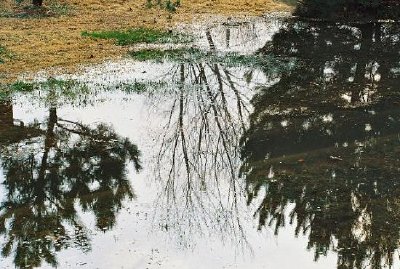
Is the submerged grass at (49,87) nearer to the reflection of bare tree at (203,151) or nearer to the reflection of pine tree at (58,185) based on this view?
the reflection of pine tree at (58,185)

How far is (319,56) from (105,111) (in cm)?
649

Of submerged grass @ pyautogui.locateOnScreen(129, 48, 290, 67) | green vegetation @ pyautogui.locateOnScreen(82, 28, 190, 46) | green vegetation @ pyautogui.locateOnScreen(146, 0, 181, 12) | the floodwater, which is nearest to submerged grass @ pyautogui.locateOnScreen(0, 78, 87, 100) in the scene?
the floodwater

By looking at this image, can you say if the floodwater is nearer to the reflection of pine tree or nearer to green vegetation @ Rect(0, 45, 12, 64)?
the reflection of pine tree

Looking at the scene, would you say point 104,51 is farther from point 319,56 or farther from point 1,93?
point 319,56

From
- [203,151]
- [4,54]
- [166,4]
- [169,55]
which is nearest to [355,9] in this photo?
[166,4]

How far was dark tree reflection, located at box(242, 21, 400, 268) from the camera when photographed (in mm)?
7801

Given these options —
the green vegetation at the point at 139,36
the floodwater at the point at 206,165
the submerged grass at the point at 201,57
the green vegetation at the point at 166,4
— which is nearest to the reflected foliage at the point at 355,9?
the green vegetation at the point at 166,4

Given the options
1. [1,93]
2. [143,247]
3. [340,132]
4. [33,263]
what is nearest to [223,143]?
[340,132]

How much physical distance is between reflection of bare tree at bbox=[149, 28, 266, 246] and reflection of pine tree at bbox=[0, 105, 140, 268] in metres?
0.70

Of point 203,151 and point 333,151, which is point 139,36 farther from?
point 333,151

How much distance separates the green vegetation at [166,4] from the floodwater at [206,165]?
6540mm

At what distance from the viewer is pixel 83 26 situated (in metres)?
18.8

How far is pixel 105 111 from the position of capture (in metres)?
12.0

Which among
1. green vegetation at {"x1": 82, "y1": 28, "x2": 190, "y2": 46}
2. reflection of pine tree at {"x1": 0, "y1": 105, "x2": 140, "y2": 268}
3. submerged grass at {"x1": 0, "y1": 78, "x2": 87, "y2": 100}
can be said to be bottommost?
reflection of pine tree at {"x1": 0, "y1": 105, "x2": 140, "y2": 268}
